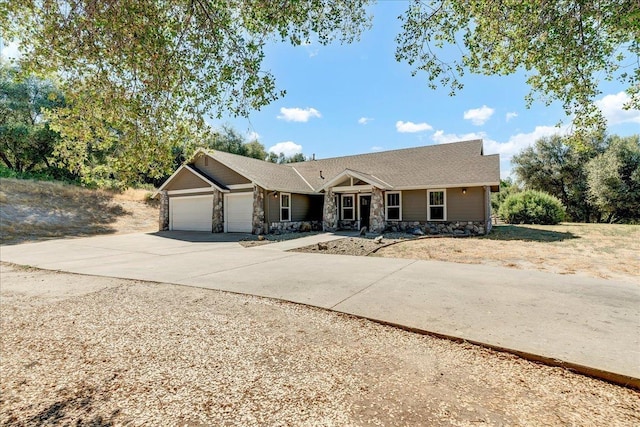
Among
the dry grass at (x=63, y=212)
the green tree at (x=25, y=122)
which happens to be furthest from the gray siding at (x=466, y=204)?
the green tree at (x=25, y=122)

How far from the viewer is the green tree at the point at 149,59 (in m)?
4.01

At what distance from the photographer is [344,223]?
59.1 feet

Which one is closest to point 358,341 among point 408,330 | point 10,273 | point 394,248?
point 408,330

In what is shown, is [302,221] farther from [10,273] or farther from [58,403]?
[58,403]

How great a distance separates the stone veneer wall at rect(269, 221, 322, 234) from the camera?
1705cm

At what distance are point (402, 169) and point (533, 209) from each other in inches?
365

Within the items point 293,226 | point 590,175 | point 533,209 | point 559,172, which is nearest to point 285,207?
point 293,226

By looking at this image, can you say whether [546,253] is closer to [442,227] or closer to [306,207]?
[442,227]

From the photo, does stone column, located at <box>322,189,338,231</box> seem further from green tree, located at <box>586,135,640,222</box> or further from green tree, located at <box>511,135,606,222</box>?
green tree, located at <box>511,135,606,222</box>

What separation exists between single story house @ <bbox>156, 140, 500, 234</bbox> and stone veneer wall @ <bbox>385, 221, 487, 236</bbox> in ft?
0.15

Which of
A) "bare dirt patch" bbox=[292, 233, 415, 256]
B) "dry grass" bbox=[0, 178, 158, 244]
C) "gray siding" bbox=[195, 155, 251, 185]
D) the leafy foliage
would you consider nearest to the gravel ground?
"bare dirt patch" bbox=[292, 233, 415, 256]

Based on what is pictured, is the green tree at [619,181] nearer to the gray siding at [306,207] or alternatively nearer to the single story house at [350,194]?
the single story house at [350,194]

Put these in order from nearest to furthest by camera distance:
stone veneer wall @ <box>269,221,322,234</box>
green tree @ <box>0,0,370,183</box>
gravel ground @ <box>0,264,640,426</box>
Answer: gravel ground @ <box>0,264,640,426</box> < green tree @ <box>0,0,370,183</box> < stone veneer wall @ <box>269,221,322,234</box>

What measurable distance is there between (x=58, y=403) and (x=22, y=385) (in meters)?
0.66
